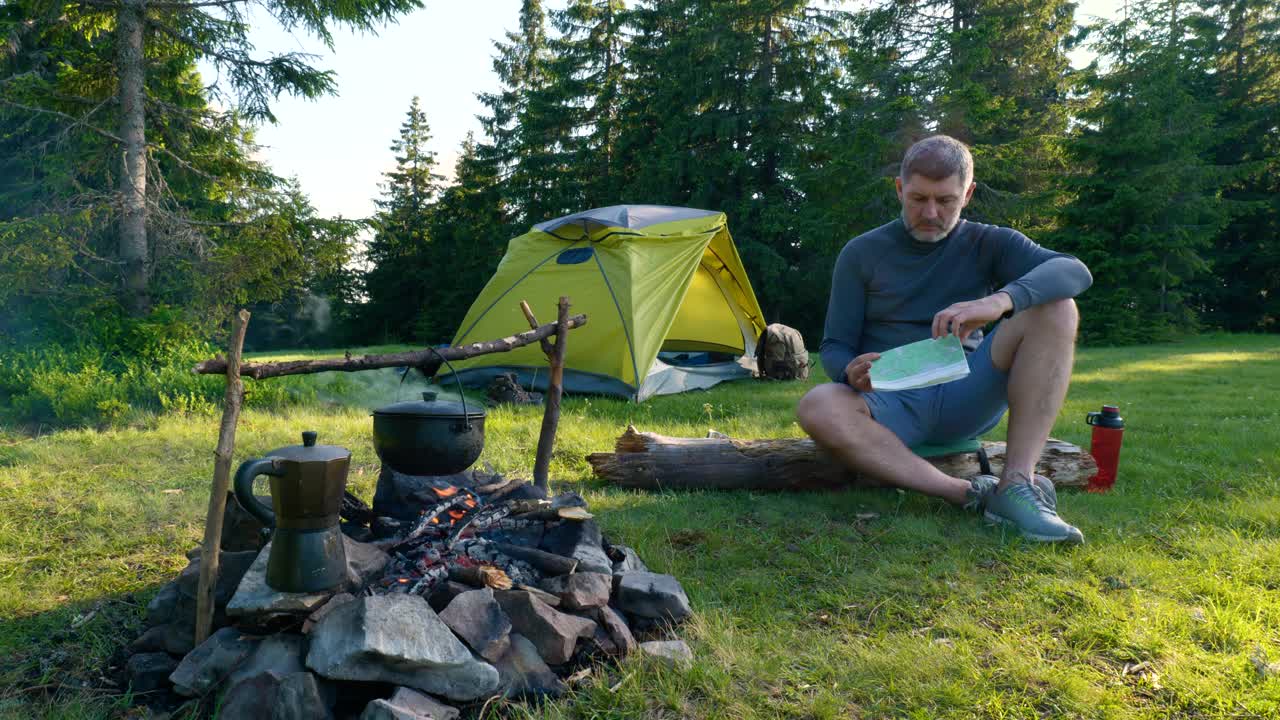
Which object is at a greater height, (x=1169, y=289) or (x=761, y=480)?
(x=1169, y=289)

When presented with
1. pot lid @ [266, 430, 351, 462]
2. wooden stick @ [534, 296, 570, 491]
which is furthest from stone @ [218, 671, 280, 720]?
wooden stick @ [534, 296, 570, 491]

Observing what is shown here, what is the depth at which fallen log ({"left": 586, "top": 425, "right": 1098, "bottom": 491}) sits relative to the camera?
325cm

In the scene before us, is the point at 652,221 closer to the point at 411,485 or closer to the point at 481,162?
the point at 411,485

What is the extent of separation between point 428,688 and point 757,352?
6481 mm

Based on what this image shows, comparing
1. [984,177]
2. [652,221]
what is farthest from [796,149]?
[652,221]

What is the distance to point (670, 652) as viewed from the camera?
6.06 ft

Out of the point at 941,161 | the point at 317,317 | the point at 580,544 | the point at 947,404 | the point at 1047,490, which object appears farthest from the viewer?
the point at 317,317

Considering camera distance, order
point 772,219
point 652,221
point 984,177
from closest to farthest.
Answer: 1. point 652,221
2. point 984,177
3. point 772,219

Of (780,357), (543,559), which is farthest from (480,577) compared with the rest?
(780,357)

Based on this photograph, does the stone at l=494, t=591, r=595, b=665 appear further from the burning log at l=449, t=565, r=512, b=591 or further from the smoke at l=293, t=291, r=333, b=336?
the smoke at l=293, t=291, r=333, b=336

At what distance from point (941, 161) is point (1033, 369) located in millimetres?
809

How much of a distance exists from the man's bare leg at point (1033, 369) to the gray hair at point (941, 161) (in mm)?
553

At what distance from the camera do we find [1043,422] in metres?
2.69

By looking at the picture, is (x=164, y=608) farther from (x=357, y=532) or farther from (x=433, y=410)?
(x=433, y=410)
